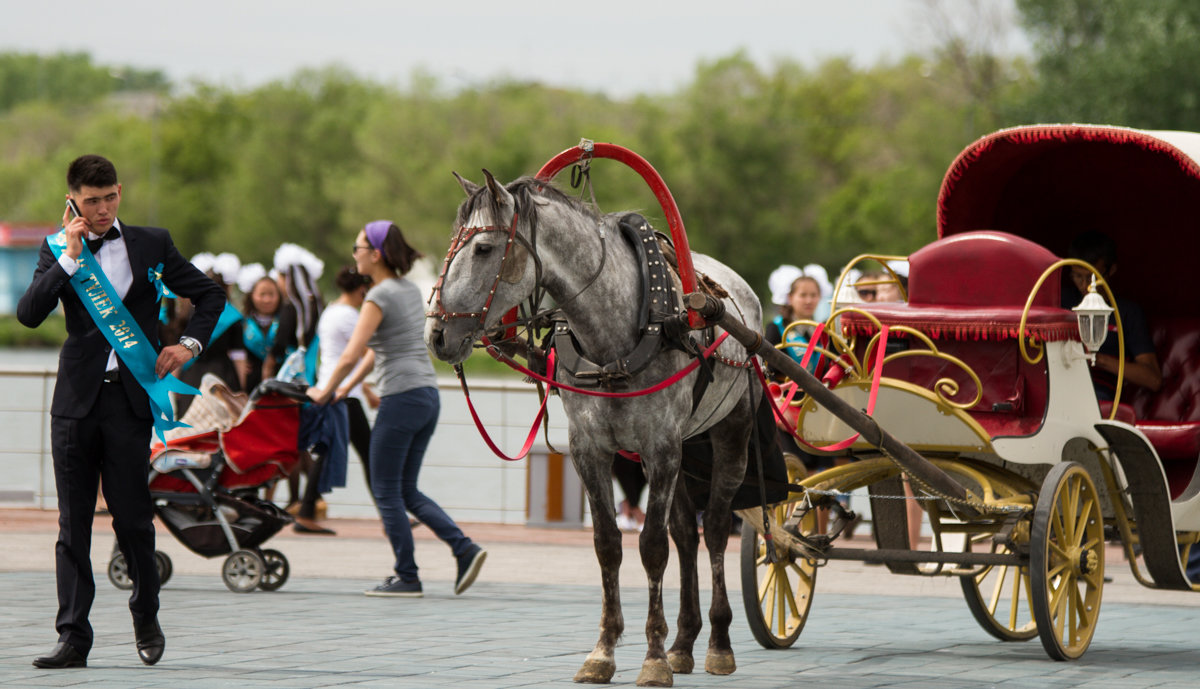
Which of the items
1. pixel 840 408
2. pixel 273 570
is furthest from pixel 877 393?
pixel 273 570

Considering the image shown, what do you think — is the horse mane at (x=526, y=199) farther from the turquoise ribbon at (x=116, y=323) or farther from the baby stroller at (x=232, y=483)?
the baby stroller at (x=232, y=483)

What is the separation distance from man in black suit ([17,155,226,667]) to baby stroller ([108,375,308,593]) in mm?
2890

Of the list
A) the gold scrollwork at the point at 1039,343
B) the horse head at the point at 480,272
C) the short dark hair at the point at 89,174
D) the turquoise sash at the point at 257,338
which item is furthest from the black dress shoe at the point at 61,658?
the turquoise sash at the point at 257,338

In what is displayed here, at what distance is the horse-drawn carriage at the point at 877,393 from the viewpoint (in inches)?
271

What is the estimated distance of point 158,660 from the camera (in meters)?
7.16

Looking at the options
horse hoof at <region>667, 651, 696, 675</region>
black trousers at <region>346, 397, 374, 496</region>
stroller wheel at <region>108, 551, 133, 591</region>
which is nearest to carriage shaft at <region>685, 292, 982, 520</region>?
horse hoof at <region>667, 651, 696, 675</region>

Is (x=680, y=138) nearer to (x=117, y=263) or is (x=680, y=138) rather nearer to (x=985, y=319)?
(x=985, y=319)

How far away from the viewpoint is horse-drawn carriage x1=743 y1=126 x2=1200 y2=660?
776cm

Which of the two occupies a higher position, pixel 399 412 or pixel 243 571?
pixel 399 412

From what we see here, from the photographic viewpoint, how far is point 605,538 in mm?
6934

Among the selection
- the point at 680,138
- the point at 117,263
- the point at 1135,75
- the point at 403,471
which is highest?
the point at 680,138

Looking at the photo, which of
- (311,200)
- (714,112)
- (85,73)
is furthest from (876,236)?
(85,73)

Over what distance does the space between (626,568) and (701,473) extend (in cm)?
418

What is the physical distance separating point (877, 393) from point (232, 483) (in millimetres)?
4318
